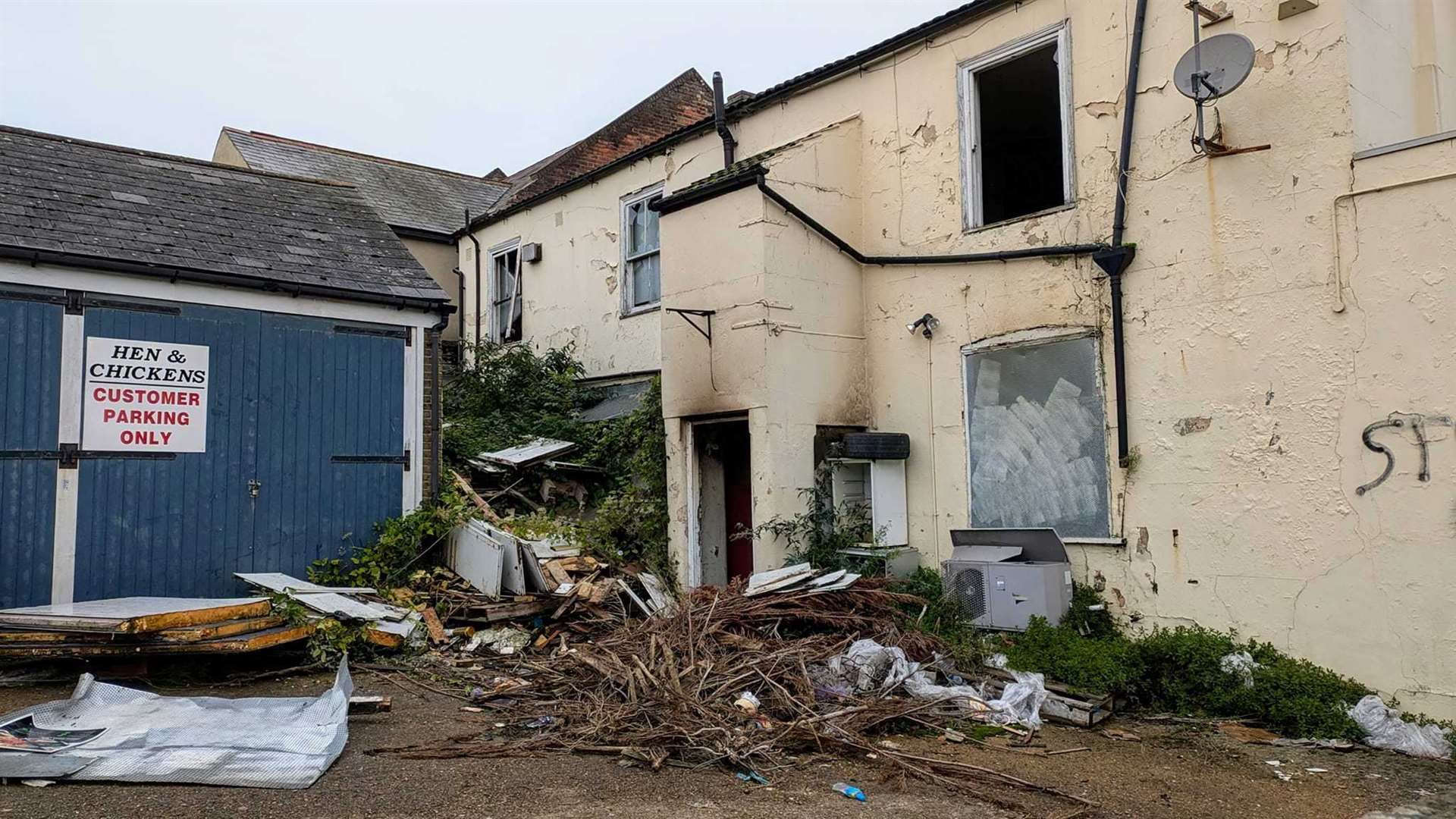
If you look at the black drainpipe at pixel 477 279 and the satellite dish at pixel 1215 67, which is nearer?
the satellite dish at pixel 1215 67

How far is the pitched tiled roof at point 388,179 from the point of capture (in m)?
18.7

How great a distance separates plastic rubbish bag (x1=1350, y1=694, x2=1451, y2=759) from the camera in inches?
243

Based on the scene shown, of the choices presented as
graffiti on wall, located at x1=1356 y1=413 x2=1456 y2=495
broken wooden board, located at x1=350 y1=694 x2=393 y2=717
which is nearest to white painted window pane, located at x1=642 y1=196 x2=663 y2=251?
broken wooden board, located at x1=350 y1=694 x2=393 y2=717

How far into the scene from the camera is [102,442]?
8.89 metres

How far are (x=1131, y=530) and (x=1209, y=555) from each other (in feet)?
2.08

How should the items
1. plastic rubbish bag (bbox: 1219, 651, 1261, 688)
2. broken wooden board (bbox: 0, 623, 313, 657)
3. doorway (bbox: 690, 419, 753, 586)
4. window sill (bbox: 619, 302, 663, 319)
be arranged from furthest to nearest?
1. window sill (bbox: 619, 302, 663, 319)
2. doorway (bbox: 690, 419, 753, 586)
3. broken wooden board (bbox: 0, 623, 313, 657)
4. plastic rubbish bag (bbox: 1219, 651, 1261, 688)

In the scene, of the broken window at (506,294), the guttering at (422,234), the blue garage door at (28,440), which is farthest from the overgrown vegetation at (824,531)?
the guttering at (422,234)

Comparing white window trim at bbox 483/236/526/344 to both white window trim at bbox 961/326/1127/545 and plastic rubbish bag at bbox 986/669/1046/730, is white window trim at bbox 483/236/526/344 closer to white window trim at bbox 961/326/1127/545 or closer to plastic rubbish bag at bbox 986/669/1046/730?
white window trim at bbox 961/326/1127/545

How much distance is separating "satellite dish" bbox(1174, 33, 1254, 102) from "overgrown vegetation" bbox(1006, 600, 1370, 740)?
13.4 feet

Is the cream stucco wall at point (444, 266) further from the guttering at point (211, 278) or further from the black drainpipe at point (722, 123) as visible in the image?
the black drainpipe at point (722, 123)

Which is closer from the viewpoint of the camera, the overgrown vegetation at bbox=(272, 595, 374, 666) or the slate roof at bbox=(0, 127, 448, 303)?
the overgrown vegetation at bbox=(272, 595, 374, 666)

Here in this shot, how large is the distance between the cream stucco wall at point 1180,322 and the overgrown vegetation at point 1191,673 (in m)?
0.19

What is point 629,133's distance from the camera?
19016mm

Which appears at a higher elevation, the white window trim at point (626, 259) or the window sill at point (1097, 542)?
the white window trim at point (626, 259)
